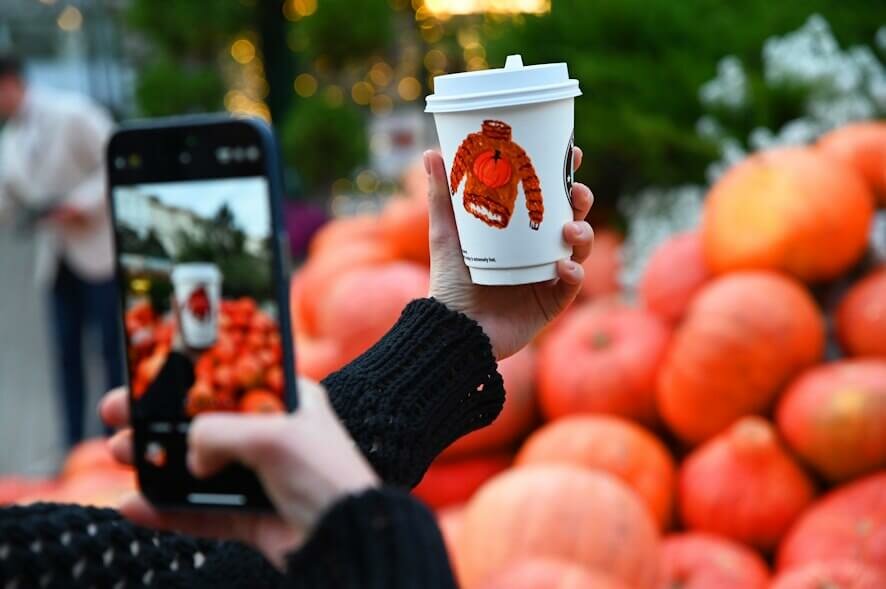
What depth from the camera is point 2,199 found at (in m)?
5.29

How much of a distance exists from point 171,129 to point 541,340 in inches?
107

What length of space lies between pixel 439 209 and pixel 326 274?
265 centimetres

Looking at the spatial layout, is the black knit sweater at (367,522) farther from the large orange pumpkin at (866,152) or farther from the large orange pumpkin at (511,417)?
the large orange pumpkin at (866,152)

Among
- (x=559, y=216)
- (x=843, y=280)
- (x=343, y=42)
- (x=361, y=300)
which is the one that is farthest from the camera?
(x=343, y=42)

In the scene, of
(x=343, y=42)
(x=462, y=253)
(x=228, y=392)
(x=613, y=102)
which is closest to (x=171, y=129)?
(x=228, y=392)

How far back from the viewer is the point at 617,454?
271cm

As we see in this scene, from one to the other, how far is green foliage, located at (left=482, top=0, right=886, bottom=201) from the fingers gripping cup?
240 centimetres

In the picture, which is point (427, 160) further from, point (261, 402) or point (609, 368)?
point (609, 368)

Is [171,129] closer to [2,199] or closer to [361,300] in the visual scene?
[361,300]

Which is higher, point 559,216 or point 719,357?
point 559,216

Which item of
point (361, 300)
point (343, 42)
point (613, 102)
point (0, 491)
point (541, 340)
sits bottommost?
point (0, 491)

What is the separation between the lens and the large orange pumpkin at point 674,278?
298 centimetres

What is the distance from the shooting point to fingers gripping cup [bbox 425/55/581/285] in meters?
1.05

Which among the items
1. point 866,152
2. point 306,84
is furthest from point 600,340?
point 306,84
